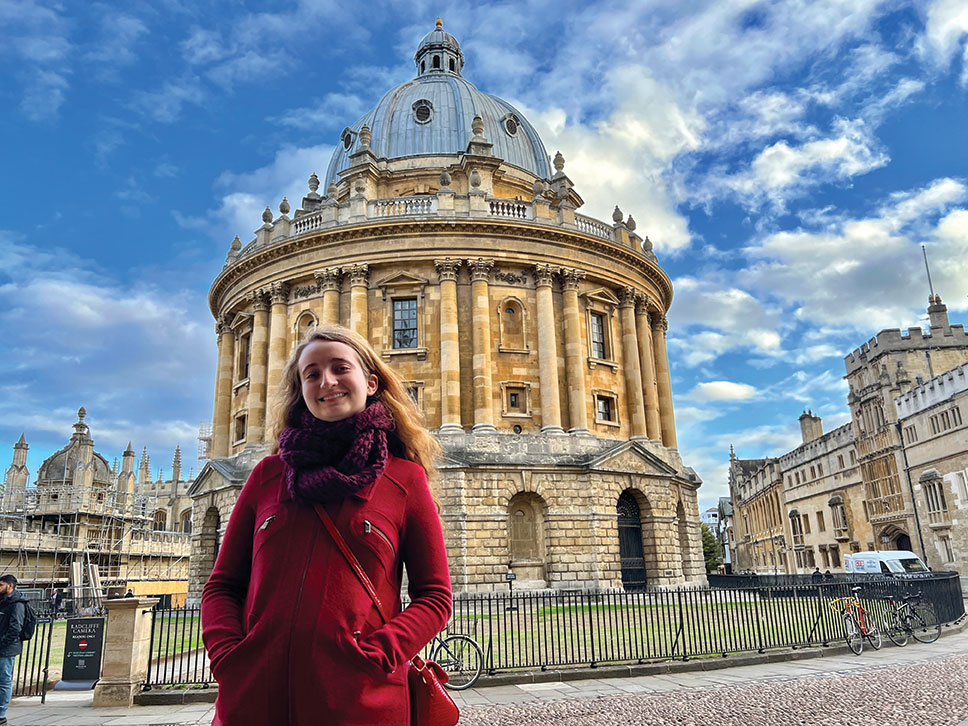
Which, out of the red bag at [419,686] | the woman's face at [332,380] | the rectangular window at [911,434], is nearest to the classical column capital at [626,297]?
the rectangular window at [911,434]

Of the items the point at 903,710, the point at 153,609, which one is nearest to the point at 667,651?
the point at 903,710

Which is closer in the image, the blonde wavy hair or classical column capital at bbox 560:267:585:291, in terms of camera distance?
the blonde wavy hair

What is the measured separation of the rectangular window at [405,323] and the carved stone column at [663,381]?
525 inches

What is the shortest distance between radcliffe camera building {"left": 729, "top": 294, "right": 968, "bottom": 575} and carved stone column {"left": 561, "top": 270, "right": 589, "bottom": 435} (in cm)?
2020

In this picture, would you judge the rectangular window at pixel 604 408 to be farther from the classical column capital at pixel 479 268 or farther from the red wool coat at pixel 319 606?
the red wool coat at pixel 319 606

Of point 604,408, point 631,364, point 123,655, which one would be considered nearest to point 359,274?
point 604,408

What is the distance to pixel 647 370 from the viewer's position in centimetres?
3341

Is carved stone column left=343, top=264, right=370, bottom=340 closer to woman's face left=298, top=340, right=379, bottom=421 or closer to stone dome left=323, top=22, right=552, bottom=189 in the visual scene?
stone dome left=323, top=22, right=552, bottom=189

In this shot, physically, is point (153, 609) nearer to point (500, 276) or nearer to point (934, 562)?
point (500, 276)

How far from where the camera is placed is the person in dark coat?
905cm

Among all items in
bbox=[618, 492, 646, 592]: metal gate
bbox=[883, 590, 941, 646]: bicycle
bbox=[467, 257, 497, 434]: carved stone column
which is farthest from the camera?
bbox=[618, 492, 646, 592]: metal gate

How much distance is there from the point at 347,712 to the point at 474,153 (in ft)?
109

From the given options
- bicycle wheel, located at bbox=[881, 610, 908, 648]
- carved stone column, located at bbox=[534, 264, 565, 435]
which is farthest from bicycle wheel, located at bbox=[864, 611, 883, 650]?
carved stone column, located at bbox=[534, 264, 565, 435]

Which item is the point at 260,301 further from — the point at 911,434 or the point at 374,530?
the point at 911,434
